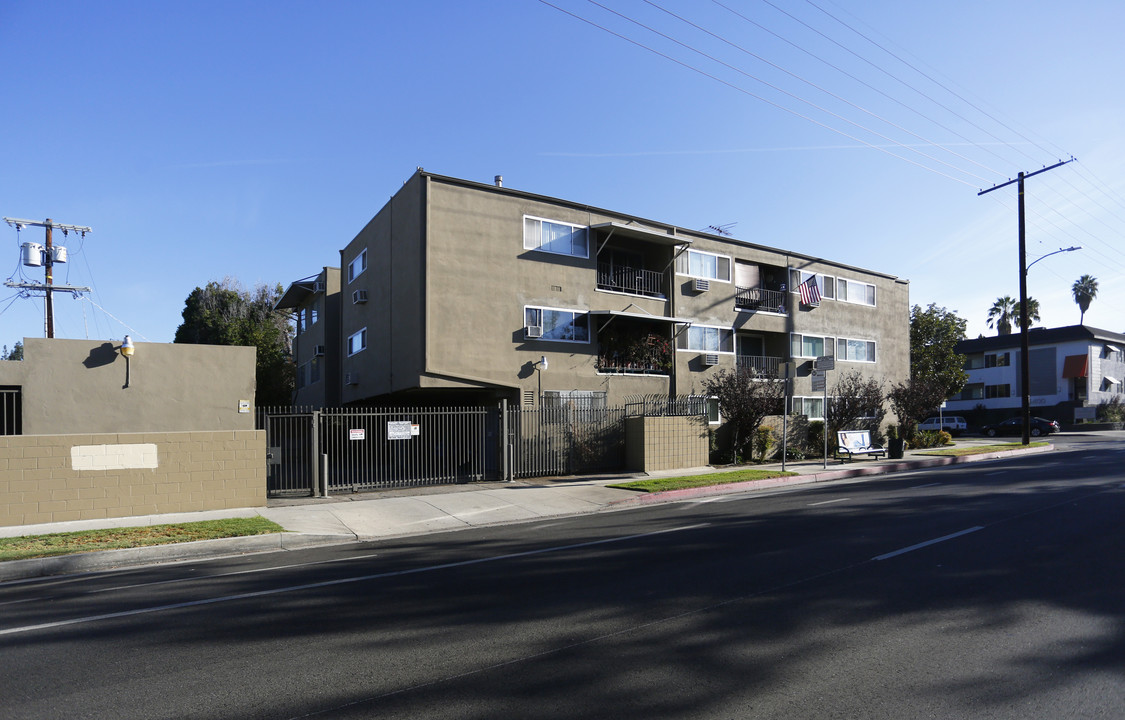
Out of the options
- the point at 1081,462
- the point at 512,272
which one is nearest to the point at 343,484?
the point at 512,272

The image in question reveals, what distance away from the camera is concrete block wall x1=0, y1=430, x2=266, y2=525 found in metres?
12.1

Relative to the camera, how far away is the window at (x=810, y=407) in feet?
100

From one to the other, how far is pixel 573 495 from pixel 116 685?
478 inches

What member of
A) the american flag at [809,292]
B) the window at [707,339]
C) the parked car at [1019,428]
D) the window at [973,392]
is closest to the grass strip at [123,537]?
the window at [707,339]

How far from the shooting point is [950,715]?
4012 millimetres

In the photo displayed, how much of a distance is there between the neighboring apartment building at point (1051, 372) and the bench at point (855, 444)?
33.3 m

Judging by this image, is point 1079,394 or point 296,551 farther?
point 1079,394

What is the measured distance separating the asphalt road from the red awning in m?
54.9

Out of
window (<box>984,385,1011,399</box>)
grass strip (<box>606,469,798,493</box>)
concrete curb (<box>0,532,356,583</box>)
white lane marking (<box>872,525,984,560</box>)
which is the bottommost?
grass strip (<box>606,469,798,493</box>)

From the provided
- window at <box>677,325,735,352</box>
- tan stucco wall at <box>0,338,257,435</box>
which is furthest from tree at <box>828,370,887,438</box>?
tan stucco wall at <box>0,338,257,435</box>

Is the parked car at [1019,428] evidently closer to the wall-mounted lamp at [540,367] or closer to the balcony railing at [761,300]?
the balcony railing at [761,300]

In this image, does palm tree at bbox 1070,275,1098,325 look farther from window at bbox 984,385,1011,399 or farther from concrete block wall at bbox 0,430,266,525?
concrete block wall at bbox 0,430,266,525

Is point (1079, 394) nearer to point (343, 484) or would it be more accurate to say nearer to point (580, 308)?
point (580, 308)

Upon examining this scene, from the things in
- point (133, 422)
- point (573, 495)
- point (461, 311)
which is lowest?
point (573, 495)
